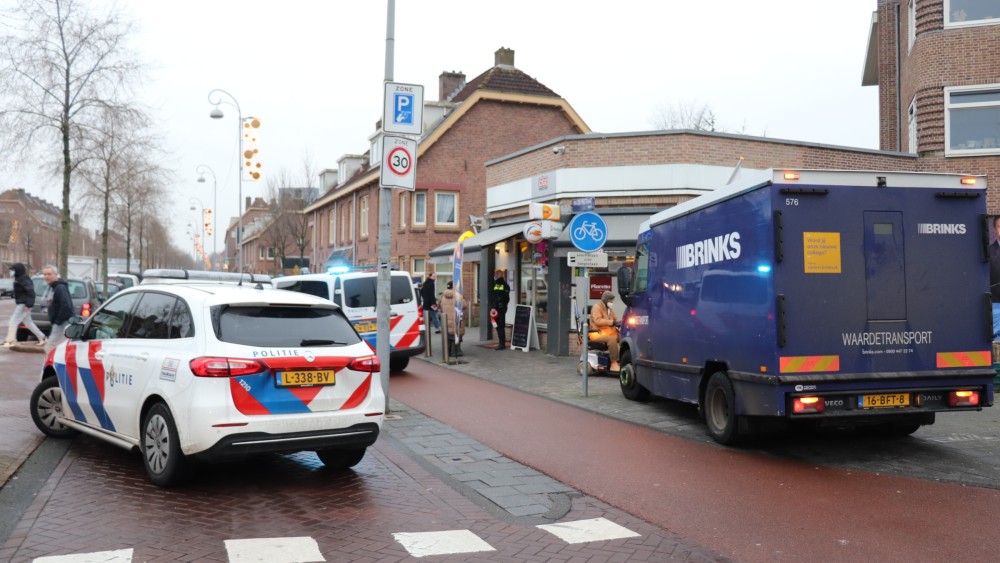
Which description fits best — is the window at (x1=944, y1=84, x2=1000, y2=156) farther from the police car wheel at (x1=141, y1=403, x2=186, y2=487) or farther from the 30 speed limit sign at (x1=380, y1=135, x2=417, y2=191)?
the police car wheel at (x1=141, y1=403, x2=186, y2=487)

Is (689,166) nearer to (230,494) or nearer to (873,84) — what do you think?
(230,494)

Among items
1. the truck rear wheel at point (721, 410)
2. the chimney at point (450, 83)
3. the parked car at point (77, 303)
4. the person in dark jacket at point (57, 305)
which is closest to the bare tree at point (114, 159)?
the parked car at point (77, 303)

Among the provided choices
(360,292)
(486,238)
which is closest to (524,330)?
(486,238)

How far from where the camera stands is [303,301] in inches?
255

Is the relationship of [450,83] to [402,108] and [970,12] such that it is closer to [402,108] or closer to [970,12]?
[970,12]

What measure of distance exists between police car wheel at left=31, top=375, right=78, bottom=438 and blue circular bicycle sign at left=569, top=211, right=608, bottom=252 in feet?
22.6

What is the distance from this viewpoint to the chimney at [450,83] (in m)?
37.6

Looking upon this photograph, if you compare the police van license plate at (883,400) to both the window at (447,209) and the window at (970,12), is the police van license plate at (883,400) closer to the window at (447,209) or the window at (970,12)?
the window at (970,12)

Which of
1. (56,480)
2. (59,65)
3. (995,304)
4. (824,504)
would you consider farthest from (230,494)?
(59,65)

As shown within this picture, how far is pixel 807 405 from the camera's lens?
23.0 feet

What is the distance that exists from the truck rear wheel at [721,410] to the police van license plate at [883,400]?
1.21 metres

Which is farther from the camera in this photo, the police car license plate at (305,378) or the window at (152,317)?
the window at (152,317)

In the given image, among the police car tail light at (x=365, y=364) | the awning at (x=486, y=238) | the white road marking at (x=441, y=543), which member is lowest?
the white road marking at (x=441, y=543)

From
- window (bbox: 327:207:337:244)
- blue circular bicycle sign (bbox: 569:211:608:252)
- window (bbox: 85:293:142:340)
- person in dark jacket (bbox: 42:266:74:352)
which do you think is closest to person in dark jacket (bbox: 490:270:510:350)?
blue circular bicycle sign (bbox: 569:211:608:252)
